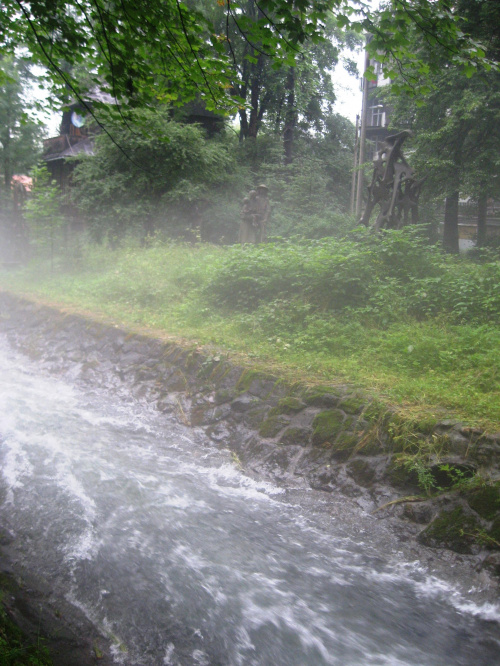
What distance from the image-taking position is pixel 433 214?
1930 cm

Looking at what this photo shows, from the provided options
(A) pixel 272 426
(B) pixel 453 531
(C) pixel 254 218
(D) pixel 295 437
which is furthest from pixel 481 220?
(B) pixel 453 531

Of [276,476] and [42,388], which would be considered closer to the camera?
[276,476]

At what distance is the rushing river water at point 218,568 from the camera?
3270 mm

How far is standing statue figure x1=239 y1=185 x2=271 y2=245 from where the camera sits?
49.0ft

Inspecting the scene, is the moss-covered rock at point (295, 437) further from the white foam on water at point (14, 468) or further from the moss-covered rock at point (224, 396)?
the white foam on water at point (14, 468)

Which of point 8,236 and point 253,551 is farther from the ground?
point 8,236

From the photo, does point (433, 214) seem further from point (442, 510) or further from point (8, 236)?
point (8, 236)

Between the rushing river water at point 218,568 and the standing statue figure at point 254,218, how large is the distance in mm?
9862

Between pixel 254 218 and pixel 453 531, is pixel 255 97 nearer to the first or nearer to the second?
pixel 254 218

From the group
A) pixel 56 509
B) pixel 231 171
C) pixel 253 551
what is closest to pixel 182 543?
pixel 253 551

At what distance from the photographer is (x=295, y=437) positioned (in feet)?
18.1

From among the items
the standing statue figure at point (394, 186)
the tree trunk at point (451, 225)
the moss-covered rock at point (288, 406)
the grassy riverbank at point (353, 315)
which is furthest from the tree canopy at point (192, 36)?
the tree trunk at point (451, 225)

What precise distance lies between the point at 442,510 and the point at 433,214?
56.6 feet

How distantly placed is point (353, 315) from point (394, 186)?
20.5ft
